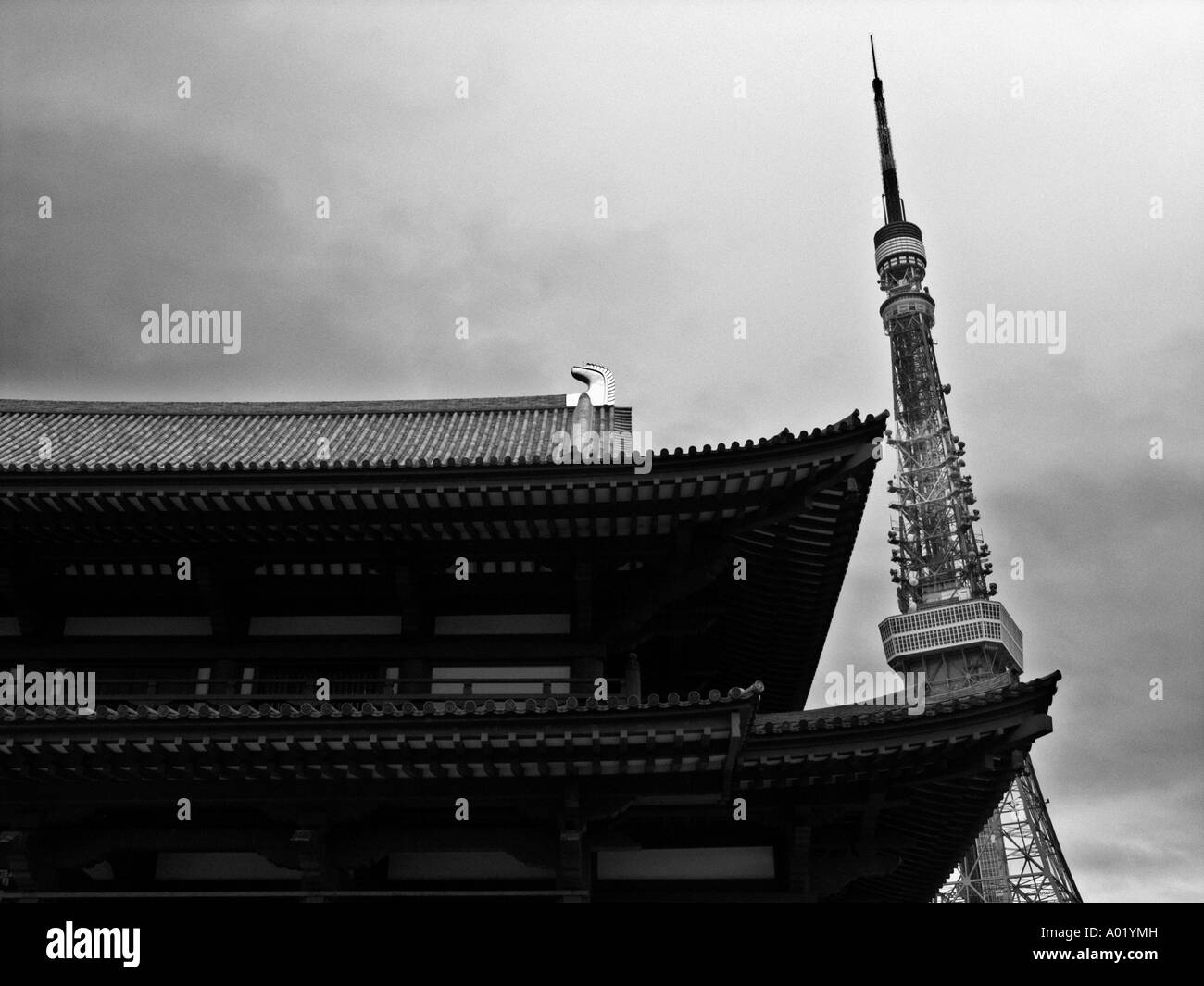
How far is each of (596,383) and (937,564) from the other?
77121 millimetres

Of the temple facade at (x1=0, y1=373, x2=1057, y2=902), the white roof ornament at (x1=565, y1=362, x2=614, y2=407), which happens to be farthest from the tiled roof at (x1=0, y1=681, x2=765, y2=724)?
the white roof ornament at (x1=565, y1=362, x2=614, y2=407)

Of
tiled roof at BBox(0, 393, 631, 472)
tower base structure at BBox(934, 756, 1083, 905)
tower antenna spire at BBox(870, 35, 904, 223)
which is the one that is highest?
tower antenna spire at BBox(870, 35, 904, 223)

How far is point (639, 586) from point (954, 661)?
73.3 meters

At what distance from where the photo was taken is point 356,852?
12.2 metres

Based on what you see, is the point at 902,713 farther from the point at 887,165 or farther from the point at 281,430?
the point at 887,165

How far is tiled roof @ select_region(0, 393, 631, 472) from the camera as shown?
59.2 feet

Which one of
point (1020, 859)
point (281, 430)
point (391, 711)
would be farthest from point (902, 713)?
point (1020, 859)

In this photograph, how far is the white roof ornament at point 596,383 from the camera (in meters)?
19.3

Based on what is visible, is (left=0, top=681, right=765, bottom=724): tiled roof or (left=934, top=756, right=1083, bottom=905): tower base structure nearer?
(left=0, top=681, right=765, bottom=724): tiled roof

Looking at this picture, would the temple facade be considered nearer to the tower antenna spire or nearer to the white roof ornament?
the white roof ornament

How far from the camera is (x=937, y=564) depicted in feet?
295

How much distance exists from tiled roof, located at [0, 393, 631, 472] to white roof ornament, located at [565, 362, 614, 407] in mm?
318
